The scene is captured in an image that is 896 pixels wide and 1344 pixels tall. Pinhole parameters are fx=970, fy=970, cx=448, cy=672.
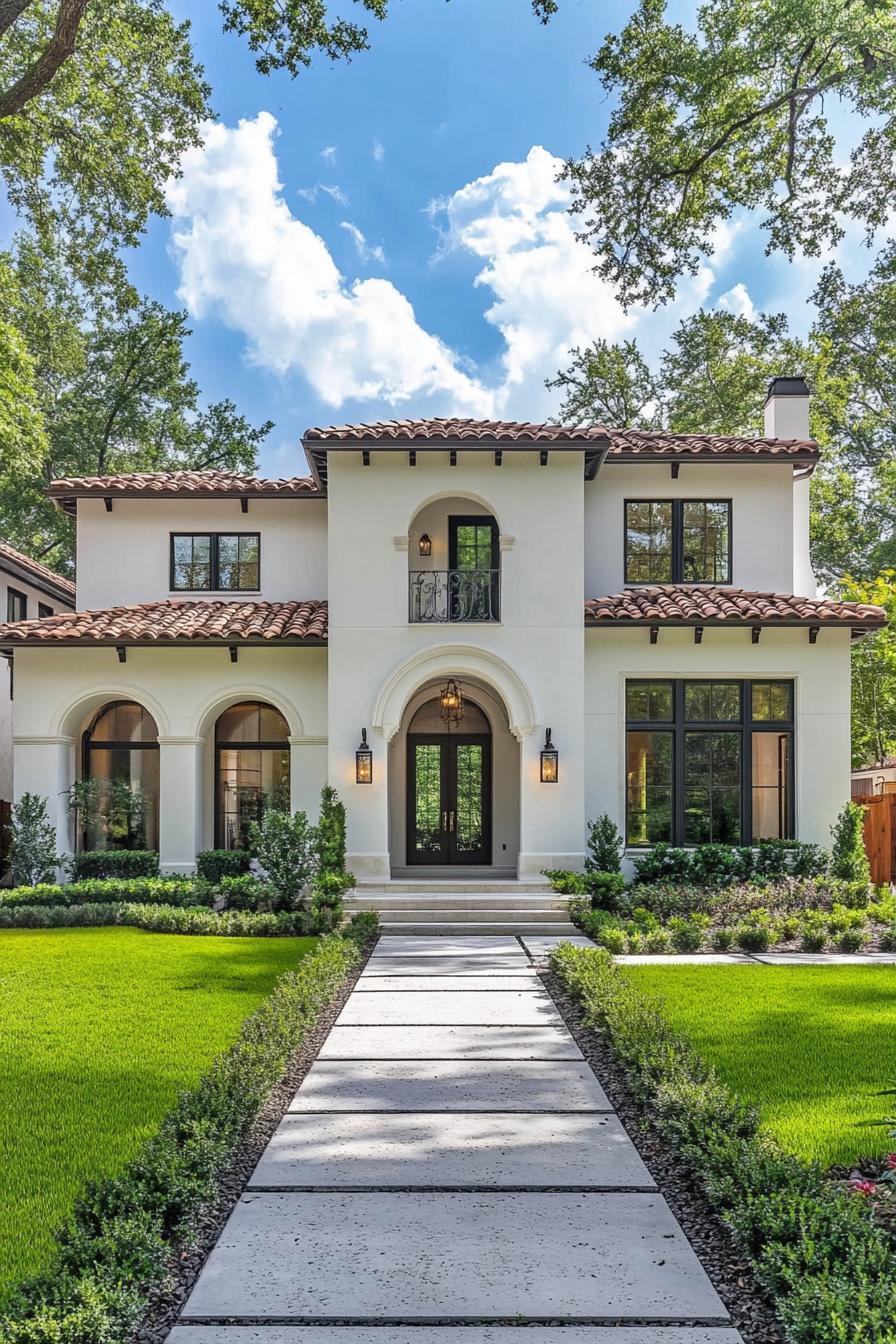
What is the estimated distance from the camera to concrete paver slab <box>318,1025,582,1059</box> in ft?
24.4

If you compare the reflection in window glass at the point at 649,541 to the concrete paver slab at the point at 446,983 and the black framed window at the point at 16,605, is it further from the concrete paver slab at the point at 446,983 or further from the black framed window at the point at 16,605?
the black framed window at the point at 16,605

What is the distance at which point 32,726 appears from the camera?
16.0 m

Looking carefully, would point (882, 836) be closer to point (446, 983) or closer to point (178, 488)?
point (446, 983)

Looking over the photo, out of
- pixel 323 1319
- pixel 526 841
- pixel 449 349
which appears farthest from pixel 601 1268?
pixel 449 349

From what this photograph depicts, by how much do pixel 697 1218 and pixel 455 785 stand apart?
1293 centimetres

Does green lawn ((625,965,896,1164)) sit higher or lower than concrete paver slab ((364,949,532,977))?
higher

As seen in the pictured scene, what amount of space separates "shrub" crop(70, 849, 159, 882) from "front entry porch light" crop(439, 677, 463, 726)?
553 centimetres

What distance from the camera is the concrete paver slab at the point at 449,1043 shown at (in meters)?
7.44

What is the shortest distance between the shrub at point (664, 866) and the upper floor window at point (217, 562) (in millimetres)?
8711

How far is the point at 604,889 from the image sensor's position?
1383cm

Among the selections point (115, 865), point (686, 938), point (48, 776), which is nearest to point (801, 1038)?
point (686, 938)

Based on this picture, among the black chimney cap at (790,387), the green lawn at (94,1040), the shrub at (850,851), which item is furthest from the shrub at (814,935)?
the black chimney cap at (790,387)

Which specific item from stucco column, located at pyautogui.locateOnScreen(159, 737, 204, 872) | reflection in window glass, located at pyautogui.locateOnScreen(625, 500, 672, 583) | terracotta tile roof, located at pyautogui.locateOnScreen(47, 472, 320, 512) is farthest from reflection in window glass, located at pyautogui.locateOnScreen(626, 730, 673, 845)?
terracotta tile roof, located at pyautogui.locateOnScreen(47, 472, 320, 512)

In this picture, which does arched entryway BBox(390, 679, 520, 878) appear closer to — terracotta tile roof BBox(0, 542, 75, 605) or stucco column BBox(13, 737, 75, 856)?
stucco column BBox(13, 737, 75, 856)
